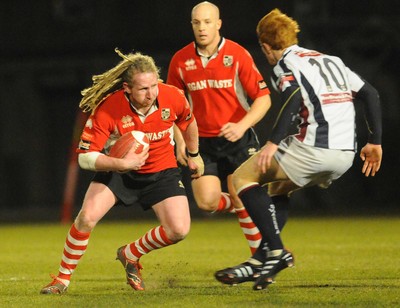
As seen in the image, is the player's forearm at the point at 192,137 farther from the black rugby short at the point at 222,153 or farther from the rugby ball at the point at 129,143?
the black rugby short at the point at 222,153

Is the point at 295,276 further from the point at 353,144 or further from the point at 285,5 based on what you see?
the point at 285,5

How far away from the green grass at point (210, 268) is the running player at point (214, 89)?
26.9 inches

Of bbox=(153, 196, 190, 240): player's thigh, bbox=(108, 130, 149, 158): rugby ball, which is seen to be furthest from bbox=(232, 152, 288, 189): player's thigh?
bbox=(108, 130, 149, 158): rugby ball

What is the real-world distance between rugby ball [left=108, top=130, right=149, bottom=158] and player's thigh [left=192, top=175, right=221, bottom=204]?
1.67m

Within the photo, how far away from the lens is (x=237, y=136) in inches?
332

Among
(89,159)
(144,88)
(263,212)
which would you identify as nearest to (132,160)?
(89,159)

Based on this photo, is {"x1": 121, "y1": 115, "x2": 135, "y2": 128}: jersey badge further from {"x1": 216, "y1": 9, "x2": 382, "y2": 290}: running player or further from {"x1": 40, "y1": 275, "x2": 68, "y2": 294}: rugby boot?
{"x1": 40, "y1": 275, "x2": 68, "y2": 294}: rugby boot

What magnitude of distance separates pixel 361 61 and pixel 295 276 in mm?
12344

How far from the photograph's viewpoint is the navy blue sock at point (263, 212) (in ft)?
25.2

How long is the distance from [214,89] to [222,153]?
57cm

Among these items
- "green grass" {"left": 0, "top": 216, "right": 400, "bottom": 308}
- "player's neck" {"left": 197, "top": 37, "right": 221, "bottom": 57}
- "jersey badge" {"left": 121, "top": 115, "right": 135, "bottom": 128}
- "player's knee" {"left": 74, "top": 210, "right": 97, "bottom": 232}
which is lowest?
"green grass" {"left": 0, "top": 216, "right": 400, "bottom": 308}

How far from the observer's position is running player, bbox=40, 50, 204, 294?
7711 mm

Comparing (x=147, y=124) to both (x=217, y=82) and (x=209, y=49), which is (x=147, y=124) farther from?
(x=209, y=49)

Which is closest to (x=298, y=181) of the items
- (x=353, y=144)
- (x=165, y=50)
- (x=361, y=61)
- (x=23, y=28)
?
(x=353, y=144)
